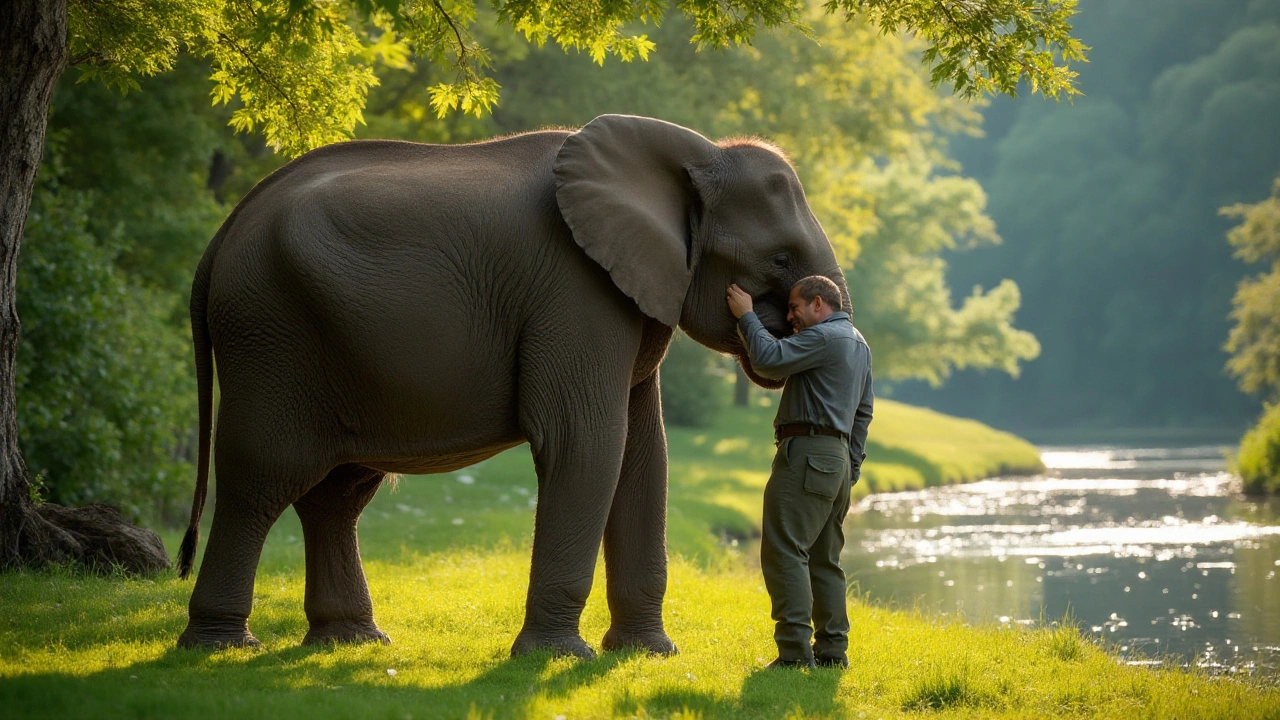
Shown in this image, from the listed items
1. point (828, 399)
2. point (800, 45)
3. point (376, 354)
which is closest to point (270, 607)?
point (376, 354)

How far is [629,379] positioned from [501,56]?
700 inches

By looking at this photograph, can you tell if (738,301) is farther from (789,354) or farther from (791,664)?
(791,664)

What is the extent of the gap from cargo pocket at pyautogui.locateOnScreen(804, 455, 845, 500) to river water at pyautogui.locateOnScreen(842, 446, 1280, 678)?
155 inches

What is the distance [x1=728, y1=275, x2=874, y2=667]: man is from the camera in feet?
23.9

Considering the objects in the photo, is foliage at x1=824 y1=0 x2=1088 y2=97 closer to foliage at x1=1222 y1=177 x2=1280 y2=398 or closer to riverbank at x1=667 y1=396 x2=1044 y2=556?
riverbank at x1=667 y1=396 x2=1044 y2=556

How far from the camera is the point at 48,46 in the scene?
842cm

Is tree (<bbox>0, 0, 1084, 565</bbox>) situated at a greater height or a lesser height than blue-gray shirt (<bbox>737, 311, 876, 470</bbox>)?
greater

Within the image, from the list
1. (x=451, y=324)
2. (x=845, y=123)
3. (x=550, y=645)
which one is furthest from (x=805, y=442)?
(x=845, y=123)

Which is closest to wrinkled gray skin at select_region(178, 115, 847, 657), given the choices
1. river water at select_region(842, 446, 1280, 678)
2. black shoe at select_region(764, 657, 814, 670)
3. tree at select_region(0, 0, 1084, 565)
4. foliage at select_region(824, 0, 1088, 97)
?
black shoe at select_region(764, 657, 814, 670)

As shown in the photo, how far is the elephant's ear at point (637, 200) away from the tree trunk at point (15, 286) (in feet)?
12.0

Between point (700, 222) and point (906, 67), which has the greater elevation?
point (906, 67)

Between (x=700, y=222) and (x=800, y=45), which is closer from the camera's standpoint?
(x=700, y=222)

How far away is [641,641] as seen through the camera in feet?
26.3

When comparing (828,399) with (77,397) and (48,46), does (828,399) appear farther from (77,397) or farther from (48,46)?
(77,397)
